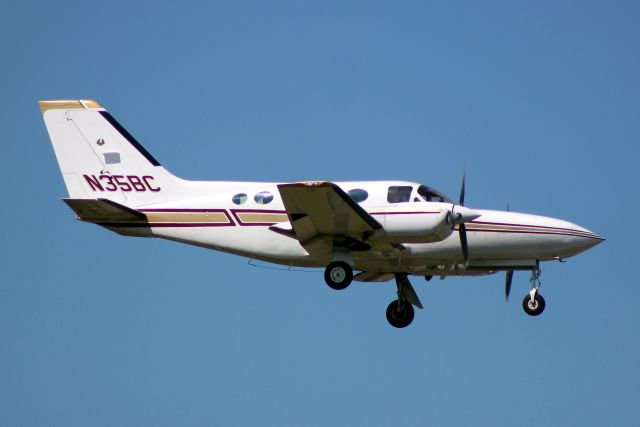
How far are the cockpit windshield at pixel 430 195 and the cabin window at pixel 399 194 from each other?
297mm

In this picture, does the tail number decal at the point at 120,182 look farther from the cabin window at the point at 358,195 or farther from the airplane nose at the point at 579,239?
the airplane nose at the point at 579,239

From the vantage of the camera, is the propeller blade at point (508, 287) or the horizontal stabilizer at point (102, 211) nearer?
A: the horizontal stabilizer at point (102, 211)

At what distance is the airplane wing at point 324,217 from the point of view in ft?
82.9

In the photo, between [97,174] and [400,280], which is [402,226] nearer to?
[400,280]

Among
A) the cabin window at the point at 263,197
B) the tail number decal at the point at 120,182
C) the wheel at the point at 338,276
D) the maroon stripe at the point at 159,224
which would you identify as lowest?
the wheel at the point at 338,276

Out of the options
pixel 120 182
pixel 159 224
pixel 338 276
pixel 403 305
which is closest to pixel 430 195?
pixel 338 276

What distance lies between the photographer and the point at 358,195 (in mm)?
27125

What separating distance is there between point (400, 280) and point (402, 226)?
4271mm

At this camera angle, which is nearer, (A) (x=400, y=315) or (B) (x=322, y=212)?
(B) (x=322, y=212)

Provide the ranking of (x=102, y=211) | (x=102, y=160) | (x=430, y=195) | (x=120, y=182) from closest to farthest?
1. (x=430, y=195)
2. (x=102, y=211)
3. (x=120, y=182)
4. (x=102, y=160)

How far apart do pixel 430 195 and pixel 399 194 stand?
2.77 ft

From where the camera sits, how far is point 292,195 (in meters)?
25.5

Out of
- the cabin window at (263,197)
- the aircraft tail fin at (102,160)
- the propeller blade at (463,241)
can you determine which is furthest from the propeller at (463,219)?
the aircraft tail fin at (102,160)

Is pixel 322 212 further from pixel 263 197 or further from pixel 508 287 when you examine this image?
pixel 508 287
